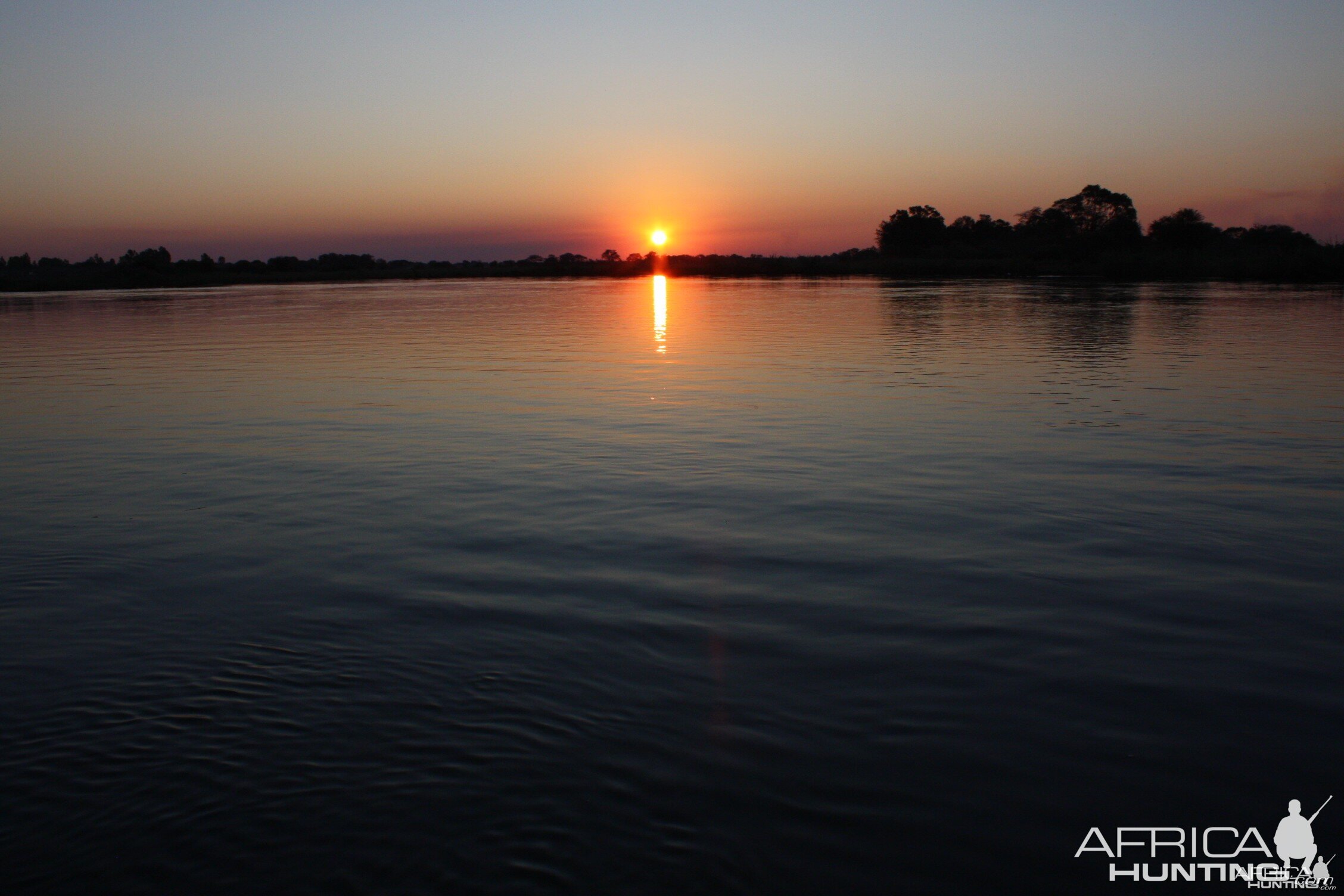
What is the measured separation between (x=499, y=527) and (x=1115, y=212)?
187m

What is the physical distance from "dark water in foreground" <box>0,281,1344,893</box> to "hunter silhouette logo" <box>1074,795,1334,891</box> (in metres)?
0.11

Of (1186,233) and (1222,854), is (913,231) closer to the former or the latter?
(1186,233)

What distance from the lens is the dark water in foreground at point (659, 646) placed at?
511 cm

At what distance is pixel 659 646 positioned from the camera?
7516 millimetres

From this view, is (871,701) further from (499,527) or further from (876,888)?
(499,527)

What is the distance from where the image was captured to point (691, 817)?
5.27 metres

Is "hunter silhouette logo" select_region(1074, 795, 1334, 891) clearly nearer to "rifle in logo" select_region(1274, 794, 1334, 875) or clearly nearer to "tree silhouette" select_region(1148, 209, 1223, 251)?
"rifle in logo" select_region(1274, 794, 1334, 875)

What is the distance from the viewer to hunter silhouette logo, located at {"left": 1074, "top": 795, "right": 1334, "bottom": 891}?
493 cm

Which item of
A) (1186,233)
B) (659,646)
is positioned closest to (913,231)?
(1186,233)

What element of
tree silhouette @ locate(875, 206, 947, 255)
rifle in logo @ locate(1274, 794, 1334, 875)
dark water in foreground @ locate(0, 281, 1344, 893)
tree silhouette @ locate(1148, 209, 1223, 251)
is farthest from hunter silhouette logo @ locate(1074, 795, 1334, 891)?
tree silhouette @ locate(875, 206, 947, 255)

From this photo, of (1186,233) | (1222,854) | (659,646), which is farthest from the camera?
(1186,233)

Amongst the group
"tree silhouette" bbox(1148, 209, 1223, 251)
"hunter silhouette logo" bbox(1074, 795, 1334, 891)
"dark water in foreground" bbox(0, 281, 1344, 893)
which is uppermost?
"tree silhouette" bbox(1148, 209, 1223, 251)

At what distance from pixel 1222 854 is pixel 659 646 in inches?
150

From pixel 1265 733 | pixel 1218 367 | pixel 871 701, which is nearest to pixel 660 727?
pixel 871 701
